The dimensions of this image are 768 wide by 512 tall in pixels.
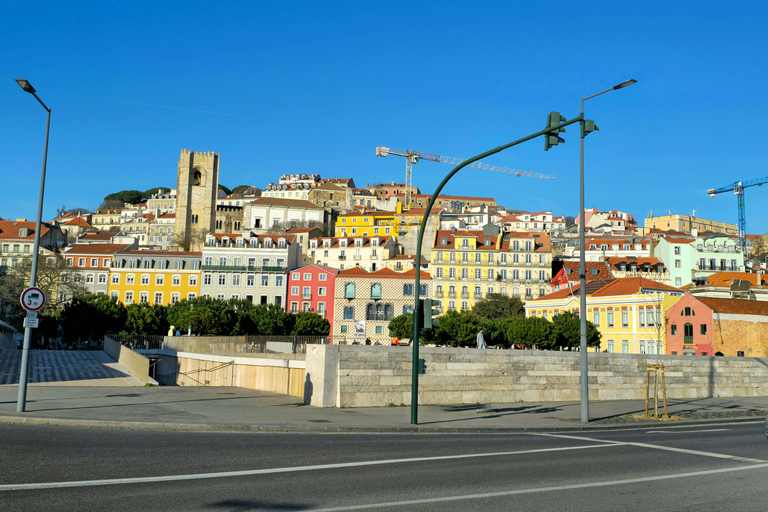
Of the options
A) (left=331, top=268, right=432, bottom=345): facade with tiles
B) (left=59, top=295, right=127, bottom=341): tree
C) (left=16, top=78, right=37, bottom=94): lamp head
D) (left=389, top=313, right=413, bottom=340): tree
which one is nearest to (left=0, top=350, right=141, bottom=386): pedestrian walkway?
(left=16, top=78, right=37, bottom=94): lamp head

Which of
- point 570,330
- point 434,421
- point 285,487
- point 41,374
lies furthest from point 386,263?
point 285,487

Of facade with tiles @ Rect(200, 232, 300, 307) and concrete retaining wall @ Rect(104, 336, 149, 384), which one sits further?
facade with tiles @ Rect(200, 232, 300, 307)

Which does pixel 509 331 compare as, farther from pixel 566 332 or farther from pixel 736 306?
pixel 736 306

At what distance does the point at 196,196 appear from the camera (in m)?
176

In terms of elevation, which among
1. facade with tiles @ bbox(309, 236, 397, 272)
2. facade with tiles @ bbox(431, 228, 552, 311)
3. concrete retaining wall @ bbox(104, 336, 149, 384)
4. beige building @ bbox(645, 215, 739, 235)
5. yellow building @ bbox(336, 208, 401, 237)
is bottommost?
concrete retaining wall @ bbox(104, 336, 149, 384)

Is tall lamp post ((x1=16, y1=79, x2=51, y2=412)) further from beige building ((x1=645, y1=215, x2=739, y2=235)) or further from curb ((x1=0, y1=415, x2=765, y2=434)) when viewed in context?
beige building ((x1=645, y1=215, x2=739, y2=235))

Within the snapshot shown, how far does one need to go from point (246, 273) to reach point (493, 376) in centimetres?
8074

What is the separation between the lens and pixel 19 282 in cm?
7656

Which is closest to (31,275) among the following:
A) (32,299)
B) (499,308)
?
(32,299)

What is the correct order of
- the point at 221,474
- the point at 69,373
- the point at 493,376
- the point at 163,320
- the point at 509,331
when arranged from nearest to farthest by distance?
1. the point at 221,474
2. the point at 493,376
3. the point at 69,373
4. the point at 509,331
5. the point at 163,320

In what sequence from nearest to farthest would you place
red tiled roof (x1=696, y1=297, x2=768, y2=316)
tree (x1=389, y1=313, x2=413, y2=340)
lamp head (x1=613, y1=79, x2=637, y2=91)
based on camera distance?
1. lamp head (x1=613, y1=79, x2=637, y2=91)
2. red tiled roof (x1=696, y1=297, x2=768, y2=316)
3. tree (x1=389, y1=313, x2=413, y2=340)

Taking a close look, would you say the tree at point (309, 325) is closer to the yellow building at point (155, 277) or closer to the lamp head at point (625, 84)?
the yellow building at point (155, 277)

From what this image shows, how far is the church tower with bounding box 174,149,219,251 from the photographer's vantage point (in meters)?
171

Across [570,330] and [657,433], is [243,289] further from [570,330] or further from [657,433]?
[657,433]
